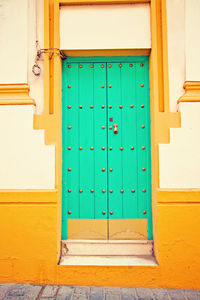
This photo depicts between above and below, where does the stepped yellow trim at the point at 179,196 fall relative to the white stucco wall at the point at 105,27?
below

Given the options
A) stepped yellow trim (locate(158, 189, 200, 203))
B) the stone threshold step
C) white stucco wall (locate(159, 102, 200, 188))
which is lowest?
the stone threshold step

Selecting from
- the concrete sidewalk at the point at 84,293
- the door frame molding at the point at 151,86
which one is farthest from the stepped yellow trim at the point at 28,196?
the concrete sidewalk at the point at 84,293

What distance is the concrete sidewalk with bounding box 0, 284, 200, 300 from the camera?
88.0 inches

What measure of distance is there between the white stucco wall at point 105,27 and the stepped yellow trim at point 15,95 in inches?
27.7

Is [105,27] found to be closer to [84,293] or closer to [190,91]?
[190,91]

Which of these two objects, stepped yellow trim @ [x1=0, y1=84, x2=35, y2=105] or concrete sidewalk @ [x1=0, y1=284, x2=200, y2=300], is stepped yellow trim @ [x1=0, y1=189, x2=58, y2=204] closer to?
concrete sidewalk @ [x1=0, y1=284, x2=200, y2=300]

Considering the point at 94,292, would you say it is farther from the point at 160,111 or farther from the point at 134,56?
the point at 134,56

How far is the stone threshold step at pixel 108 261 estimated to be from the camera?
2.48 metres

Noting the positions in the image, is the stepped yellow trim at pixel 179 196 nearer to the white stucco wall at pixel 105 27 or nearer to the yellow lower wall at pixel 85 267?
the yellow lower wall at pixel 85 267

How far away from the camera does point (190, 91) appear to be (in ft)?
8.57

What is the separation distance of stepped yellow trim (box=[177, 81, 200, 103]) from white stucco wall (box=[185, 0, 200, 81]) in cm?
8

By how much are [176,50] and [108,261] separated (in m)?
2.54

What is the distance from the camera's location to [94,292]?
2.33 meters

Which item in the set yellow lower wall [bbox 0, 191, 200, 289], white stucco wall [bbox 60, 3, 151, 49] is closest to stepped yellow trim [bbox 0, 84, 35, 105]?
white stucco wall [bbox 60, 3, 151, 49]
